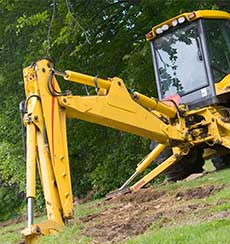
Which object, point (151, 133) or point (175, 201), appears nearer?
point (175, 201)

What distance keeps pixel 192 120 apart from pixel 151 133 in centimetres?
126

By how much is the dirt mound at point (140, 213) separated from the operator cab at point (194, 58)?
208cm

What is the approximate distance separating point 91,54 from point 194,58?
15.8 feet

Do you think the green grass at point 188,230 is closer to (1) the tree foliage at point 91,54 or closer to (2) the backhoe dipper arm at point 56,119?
(2) the backhoe dipper arm at point 56,119

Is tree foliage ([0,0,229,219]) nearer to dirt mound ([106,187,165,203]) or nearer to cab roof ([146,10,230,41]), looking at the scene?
cab roof ([146,10,230,41])

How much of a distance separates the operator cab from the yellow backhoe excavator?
16 millimetres

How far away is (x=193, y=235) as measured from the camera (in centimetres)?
495

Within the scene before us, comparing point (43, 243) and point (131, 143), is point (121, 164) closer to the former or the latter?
point (131, 143)

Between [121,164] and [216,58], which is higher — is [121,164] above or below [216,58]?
below

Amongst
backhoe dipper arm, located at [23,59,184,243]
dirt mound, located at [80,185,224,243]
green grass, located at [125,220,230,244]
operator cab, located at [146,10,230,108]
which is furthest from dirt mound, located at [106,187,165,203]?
green grass, located at [125,220,230,244]

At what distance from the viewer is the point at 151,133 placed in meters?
8.29

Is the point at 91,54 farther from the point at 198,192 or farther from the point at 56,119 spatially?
the point at 56,119

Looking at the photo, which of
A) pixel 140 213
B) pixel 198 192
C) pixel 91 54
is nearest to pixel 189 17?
pixel 198 192

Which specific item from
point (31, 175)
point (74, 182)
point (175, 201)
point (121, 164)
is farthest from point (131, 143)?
point (31, 175)
